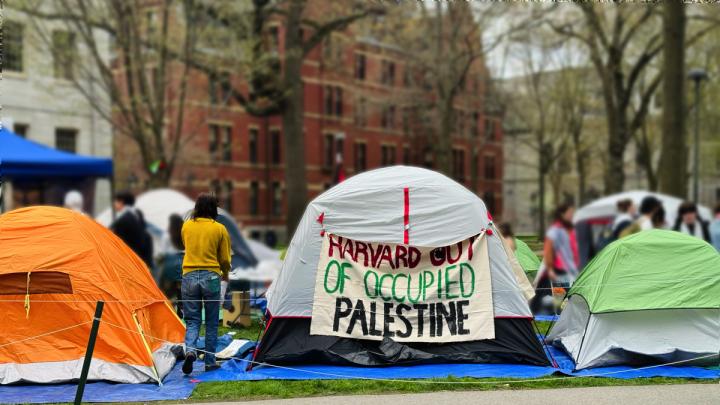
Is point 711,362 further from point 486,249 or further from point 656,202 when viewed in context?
point 656,202

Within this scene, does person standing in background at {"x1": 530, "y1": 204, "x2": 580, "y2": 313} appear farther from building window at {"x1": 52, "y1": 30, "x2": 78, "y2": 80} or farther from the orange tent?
building window at {"x1": 52, "y1": 30, "x2": 78, "y2": 80}

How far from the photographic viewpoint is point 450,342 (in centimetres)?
893

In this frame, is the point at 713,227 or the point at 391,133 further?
the point at 391,133

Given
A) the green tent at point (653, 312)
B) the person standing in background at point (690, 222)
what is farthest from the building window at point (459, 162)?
the green tent at point (653, 312)

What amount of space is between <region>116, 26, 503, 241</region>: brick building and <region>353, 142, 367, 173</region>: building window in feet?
0.22

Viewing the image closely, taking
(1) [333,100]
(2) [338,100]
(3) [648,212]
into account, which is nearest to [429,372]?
(3) [648,212]

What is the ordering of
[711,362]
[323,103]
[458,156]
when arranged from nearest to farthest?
[711,362]
[323,103]
[458,156]

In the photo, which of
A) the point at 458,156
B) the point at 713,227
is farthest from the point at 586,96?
the point at 713,227

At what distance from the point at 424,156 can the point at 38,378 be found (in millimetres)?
49571

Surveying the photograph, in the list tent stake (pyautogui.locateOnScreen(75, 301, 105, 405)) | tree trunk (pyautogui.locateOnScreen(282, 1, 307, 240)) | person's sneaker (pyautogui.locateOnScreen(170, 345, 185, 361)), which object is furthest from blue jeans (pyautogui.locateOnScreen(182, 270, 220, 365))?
tree trunk (pyautogui.locateOnScreen(282, 1, 307, 240))

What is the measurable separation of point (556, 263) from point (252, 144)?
3746cm

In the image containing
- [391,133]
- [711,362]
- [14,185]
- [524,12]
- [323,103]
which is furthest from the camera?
[391,133]

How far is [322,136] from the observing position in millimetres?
49188

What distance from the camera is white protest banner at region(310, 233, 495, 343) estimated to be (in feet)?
29.3
